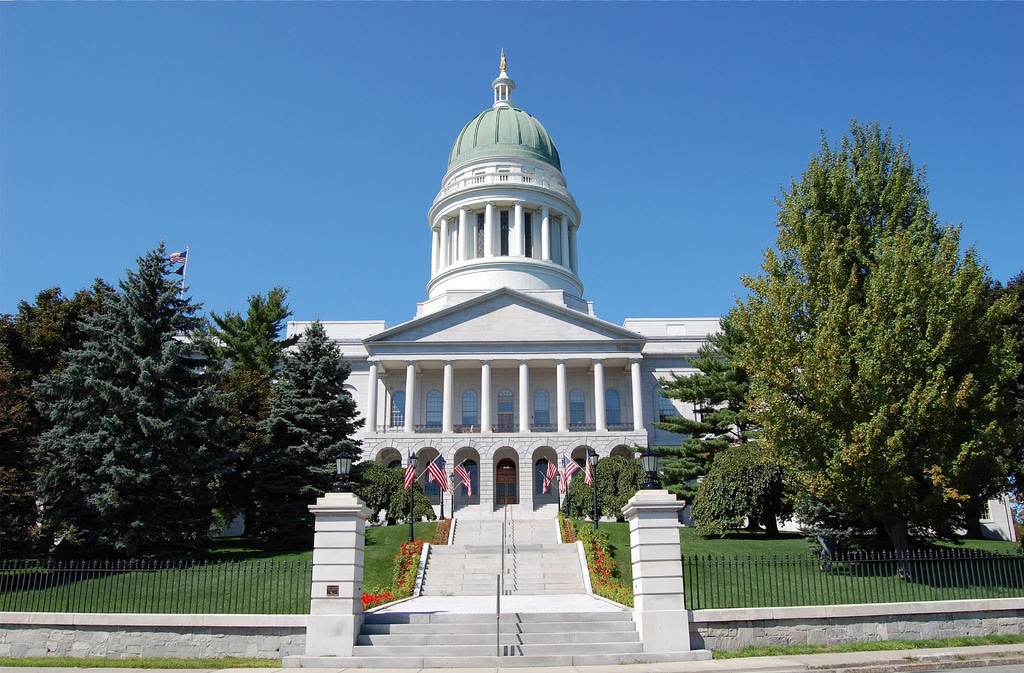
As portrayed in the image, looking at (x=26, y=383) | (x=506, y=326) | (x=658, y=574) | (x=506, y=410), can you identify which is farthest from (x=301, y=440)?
(x=506, y=410)

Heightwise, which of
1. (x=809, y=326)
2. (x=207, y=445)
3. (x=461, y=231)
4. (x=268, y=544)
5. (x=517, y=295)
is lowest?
(x=268, y=544)

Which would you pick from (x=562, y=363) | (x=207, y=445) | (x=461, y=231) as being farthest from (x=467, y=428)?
(x=207, y=445)

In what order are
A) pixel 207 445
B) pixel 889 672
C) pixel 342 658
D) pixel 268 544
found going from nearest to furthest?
pixel 889 672, pixel 342 658, pixel 207 445, pixel 268 544

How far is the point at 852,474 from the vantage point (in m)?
17.9

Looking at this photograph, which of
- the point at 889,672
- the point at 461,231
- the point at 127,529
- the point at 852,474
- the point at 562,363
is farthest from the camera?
the point at 461,231

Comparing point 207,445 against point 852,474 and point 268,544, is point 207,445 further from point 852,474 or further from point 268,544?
point 852,474

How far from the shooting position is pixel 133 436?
76.9 ft

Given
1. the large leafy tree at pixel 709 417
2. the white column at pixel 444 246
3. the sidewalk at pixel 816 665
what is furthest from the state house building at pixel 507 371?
the sidewalk at pixel 816 665

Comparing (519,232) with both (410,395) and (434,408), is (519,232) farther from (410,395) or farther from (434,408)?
(410,395)

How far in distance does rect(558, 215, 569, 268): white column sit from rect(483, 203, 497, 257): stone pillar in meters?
5.56

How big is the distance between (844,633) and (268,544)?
65.6ft

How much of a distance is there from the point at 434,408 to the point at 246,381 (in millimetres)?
17162

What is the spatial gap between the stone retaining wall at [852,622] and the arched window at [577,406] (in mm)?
34078

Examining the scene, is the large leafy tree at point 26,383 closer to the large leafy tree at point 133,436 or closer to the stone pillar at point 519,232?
the large leafy tree at point 133,436
